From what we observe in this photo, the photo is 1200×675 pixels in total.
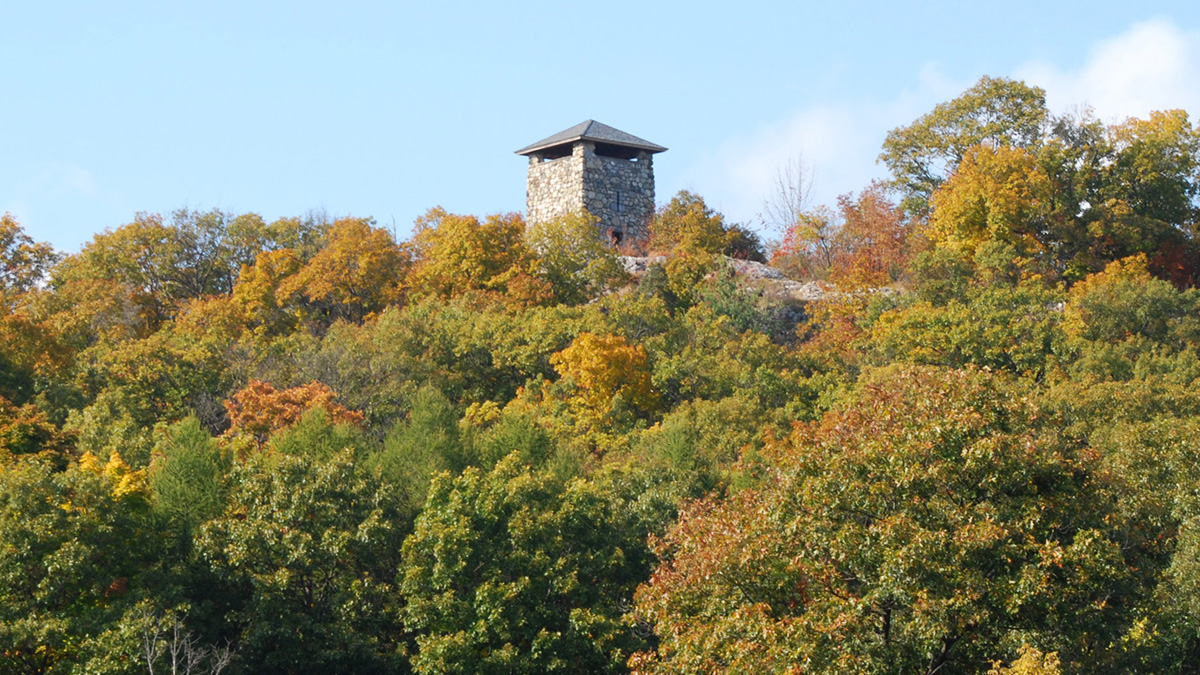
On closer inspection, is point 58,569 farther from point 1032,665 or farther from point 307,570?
point 1032,665

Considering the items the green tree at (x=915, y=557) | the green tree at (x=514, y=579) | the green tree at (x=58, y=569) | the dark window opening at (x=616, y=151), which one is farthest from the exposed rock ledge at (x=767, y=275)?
the green tree at (x=915, y=557)

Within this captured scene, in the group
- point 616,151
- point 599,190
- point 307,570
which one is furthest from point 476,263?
point 307,570

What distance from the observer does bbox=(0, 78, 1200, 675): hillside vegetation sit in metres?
15.9

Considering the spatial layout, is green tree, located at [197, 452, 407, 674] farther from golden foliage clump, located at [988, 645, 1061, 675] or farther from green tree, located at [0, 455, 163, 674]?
golden foliage clump, located at [988, 645, 1061, 675]

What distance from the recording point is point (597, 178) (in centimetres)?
4806

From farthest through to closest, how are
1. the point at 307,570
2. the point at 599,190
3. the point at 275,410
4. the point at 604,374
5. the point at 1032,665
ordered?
the point at 599,190, the point at 604,374, the point at 275,410, the point at 307,570, the point at 1032,665

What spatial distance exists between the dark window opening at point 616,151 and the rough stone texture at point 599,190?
0.91 feet

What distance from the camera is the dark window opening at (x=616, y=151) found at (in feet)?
161

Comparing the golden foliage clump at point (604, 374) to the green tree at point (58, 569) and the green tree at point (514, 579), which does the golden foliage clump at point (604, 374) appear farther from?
the green tree at point (58, 569)

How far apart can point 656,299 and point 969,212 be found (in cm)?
921

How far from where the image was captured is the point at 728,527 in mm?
17203

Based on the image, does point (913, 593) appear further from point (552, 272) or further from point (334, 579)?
point (552, 272)

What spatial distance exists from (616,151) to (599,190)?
2.33 m

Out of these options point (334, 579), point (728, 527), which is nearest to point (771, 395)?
point (334, 579)
